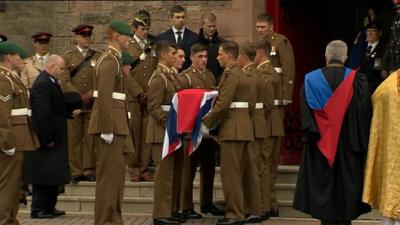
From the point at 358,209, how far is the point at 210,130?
235cm

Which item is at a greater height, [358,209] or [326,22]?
[326,22]

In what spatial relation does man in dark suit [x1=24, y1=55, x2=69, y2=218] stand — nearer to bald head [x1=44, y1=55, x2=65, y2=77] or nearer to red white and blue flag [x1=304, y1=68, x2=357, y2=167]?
bald head [x1=44, y1=55, x2=65, y2=77]

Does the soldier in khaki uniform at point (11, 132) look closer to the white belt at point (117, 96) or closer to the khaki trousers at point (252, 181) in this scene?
the white belt at point (117, 96)

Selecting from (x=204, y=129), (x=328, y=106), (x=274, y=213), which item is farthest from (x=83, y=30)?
(x=328, y=106)

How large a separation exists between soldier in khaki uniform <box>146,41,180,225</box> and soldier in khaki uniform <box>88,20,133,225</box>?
2.59 feet

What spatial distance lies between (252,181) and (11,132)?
2.77m

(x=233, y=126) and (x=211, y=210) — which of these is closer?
(x=233, y=126)

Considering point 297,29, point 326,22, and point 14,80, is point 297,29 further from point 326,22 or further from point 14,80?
point 14,80

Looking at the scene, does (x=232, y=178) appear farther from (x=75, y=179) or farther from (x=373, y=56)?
(x=373, y=56)

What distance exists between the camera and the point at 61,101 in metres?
10.4

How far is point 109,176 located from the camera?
8742mm

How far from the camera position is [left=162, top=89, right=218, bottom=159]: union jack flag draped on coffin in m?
9.49

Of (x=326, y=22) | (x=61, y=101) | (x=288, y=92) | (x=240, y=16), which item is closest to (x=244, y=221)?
(x=288, y=92)

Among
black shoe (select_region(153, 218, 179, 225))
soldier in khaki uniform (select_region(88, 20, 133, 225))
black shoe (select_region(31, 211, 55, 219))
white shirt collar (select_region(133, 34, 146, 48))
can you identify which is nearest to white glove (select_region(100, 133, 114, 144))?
soldier in khaki uniform (select_region(88, 20, 133, 225))
